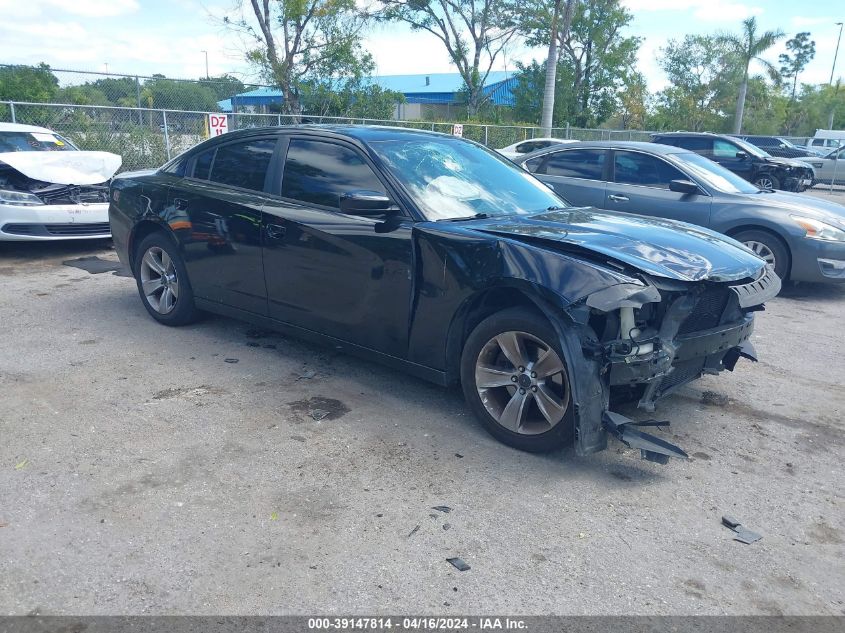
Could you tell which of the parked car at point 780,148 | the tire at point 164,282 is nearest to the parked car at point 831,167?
the parked car at point 780,148

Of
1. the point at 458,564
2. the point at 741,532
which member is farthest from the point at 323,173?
the point at 741,532

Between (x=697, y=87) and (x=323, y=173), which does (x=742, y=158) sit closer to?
(x=323, y=173)

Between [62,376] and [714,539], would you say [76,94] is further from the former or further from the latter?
[714,539]

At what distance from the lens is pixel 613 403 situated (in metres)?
4.30

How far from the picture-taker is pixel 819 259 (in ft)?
25.9

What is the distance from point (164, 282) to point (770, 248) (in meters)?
6.50

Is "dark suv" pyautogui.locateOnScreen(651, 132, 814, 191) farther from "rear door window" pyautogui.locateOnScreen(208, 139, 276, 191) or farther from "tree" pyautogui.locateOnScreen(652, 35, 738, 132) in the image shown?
"tree" pyautogui.locateOnScreen(652, 35, 738, 132)

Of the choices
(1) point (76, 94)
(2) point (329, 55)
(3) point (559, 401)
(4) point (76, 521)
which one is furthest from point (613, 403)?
(2) point (329, 55)

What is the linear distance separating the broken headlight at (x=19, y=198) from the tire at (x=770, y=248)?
842 centimetres

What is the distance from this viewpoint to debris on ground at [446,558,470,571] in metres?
2.98

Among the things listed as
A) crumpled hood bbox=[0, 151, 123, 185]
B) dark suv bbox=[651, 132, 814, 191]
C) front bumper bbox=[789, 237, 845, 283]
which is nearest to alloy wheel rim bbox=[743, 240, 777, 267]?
front bumper bbox=[789, 237, 845, 283]

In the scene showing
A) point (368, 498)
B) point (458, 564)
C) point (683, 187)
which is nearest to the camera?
point (458, 564)

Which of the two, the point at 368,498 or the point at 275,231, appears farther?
the point at 275,231

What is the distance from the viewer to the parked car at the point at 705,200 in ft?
26.1
